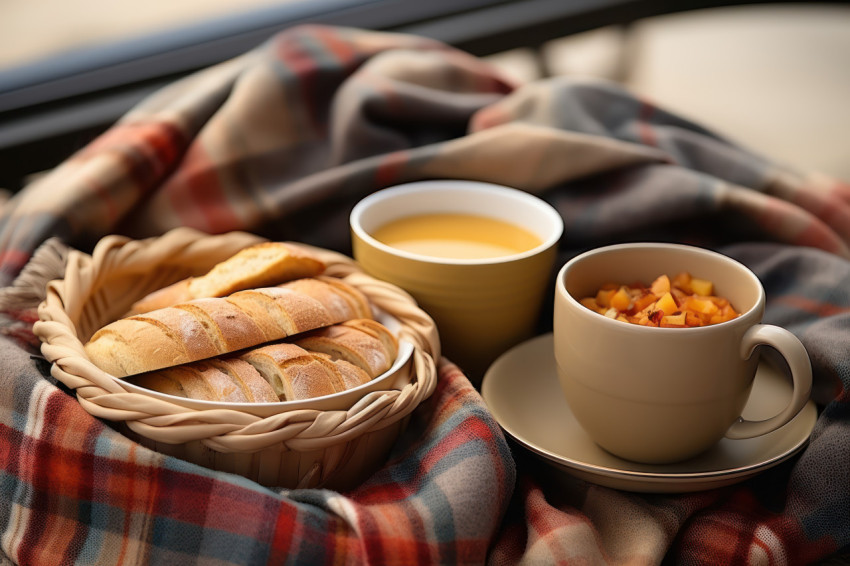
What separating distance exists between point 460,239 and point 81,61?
838mm

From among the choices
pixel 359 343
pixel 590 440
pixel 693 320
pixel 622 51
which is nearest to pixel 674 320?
pixel 693 320

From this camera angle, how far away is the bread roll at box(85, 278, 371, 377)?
0.74m

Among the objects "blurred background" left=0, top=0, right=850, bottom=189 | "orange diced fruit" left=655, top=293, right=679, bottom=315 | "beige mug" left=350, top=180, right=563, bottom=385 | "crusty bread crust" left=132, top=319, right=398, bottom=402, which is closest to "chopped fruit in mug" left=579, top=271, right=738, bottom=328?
"orange diced fruit" left=655, top=293, right=679, bottom=315

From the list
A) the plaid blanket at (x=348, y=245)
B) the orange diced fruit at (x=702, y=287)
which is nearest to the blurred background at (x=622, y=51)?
the plaid blanket at (x=348, y=245)

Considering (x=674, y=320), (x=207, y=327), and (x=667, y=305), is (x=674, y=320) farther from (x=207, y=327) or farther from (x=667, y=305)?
(x=207, y=327)

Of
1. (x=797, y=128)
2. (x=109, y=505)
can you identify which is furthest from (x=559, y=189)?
(x=797, y=128)

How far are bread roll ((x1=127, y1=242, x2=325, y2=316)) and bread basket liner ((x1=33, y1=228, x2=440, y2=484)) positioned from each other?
0.16ft

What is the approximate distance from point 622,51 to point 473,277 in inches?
57.9

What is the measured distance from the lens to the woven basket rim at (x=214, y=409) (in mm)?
693

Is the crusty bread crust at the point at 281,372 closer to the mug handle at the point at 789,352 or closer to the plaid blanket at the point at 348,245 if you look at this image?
the plaid blanket at the point at 348,245

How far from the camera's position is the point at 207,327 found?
0.77 m

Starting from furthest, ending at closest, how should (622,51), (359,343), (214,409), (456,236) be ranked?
(622,51) < (456,236) < (359,343) < (214,409)

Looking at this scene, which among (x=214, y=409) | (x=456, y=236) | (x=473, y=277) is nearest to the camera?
(x=214, y=409)

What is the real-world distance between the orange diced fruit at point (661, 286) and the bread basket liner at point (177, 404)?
22 centimetres
